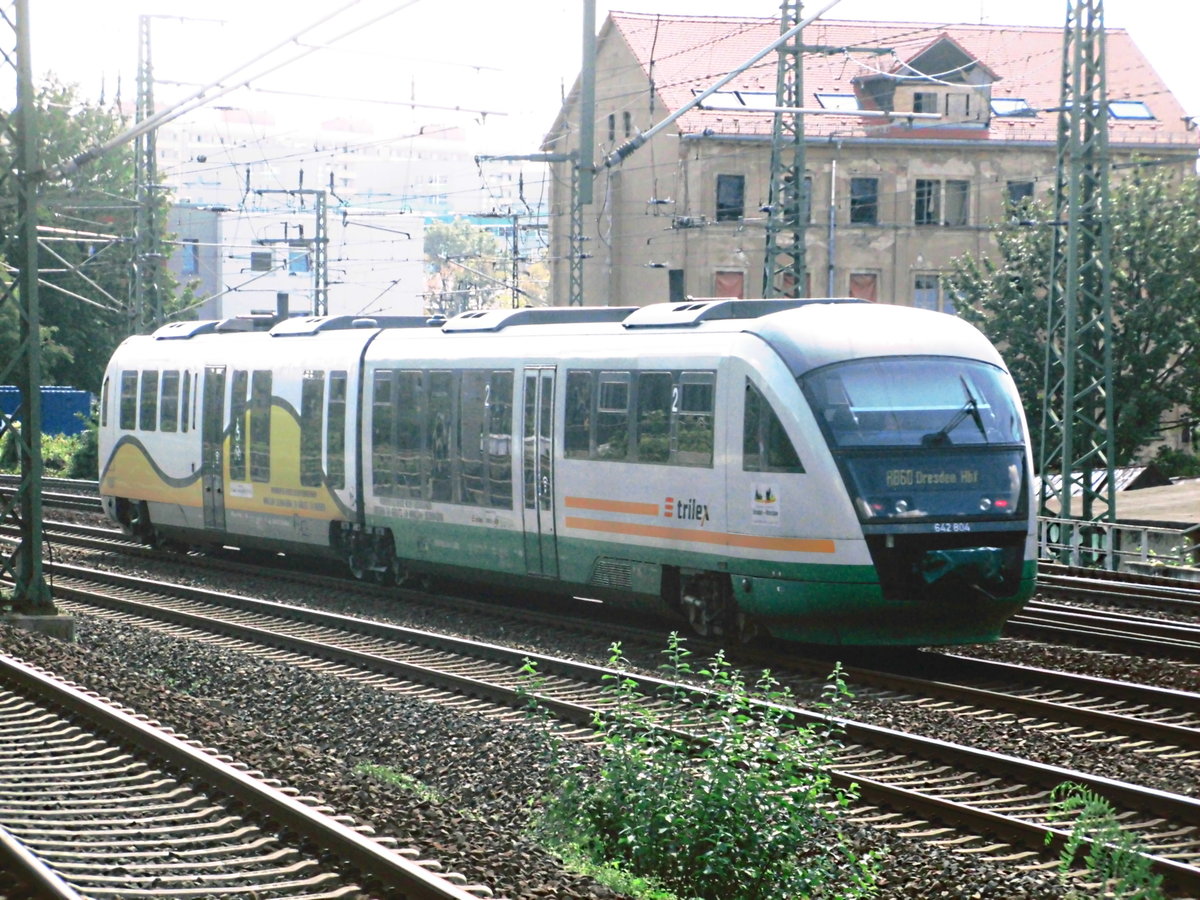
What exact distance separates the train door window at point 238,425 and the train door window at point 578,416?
7.20 metres

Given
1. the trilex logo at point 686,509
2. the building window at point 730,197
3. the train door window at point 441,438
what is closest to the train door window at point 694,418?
the trilex logo at point 686,509

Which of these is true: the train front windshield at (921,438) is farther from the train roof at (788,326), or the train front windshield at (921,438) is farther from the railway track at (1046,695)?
the railway track at (1046,695)

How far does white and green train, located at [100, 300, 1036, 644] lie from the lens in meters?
13.4

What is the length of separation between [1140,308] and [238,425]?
26.8 meters

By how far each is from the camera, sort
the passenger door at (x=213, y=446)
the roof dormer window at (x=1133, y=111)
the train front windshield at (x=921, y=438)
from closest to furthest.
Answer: the train front windshield at (x=921, y=438), the passenger door at (x=213, y=446), the roof dormer window at (x=1133, y=111)

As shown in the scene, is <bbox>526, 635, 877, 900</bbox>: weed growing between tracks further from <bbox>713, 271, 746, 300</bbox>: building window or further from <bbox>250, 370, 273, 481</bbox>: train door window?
<bbox>713, 271, 746, 300</bbox>: building window

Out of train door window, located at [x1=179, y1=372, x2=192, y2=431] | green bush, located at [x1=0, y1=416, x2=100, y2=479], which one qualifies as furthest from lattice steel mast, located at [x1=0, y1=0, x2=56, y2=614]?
green bush, located at [x1=0, y1=416, x2=100, y2=479]

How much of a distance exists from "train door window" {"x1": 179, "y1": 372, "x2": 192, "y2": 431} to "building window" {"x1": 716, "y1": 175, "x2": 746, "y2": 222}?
32.9m

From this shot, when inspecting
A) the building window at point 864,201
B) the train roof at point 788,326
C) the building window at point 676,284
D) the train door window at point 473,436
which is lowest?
the train door window at point 473,436

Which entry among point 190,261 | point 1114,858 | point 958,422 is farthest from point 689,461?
point 190,261

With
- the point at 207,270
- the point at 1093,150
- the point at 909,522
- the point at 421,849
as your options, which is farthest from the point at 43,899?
the point at 207,270

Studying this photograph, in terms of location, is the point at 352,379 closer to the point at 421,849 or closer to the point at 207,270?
the point at 421,849

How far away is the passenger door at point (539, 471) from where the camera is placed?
651 inches

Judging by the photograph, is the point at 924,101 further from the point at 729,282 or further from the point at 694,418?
the point at 694,418
